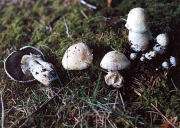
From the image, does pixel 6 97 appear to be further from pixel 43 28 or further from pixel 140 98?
pixel 140 98

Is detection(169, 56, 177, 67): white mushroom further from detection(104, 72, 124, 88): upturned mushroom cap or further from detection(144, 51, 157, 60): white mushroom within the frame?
detection(104, 72, 124, 88): upturned mushroom cap

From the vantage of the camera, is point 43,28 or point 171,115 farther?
point 43,28

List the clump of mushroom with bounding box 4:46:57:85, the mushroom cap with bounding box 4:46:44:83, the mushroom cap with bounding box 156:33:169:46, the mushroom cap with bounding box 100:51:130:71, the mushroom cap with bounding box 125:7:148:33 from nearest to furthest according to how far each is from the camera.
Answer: the mushroom cap with bounding box 125:7:148:33
the mushroom cap with bounding box 100:51:130:71
the mushroom cap with bounding box 156:33:169:46
the clump of mushroom with bounding box 4:46:57:85
the mushroom cap with bounding box 4:46:44:83

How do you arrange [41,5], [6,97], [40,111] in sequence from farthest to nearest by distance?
[41,5] → [6,97] → [40,111]

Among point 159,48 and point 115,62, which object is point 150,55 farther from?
point 115,62

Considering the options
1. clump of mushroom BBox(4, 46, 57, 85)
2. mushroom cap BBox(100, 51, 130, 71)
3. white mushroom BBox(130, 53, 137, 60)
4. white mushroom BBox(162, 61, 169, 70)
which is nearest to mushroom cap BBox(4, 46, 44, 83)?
clump of mushroom BBox(4, 46, 57, 85)

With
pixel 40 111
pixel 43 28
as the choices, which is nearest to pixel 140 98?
pixel 40 111
